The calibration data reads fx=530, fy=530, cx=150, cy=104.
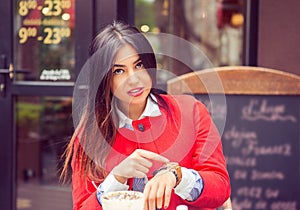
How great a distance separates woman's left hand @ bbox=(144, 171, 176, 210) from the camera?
135cm

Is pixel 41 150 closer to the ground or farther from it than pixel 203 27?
closer to the ground

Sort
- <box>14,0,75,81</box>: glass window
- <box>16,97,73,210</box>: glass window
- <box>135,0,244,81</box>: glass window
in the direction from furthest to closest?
1. <box>135,0,244,81</box>: glass window
2. <box>16,97,73,210</box>: glass window
3. <box>14,0,75,81</box>: glass window

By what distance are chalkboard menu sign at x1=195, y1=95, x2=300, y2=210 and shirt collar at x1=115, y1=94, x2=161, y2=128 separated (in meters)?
1.21

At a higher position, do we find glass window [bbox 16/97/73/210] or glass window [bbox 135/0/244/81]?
glass window [bbox 135/0/244/81]

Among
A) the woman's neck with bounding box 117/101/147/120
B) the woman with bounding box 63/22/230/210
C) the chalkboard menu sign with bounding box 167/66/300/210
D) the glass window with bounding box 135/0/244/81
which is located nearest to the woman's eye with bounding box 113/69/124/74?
the woman with bounding box 63/22/230/210

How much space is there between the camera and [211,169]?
157cm

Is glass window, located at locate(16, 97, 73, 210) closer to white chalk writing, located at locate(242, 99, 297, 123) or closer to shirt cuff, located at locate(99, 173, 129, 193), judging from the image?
white chalk writing, located at locate(242, 99, 297, 123)

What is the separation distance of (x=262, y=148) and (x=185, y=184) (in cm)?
150

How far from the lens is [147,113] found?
1623 millimetres

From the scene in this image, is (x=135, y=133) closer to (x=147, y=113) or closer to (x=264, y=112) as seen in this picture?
(x=147, y=113)

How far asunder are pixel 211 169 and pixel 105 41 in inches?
19.2

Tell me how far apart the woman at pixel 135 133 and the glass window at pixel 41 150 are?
264cm

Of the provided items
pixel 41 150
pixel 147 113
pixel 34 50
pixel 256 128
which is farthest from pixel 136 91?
pixel 41 150

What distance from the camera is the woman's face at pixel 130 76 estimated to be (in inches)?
58.8
